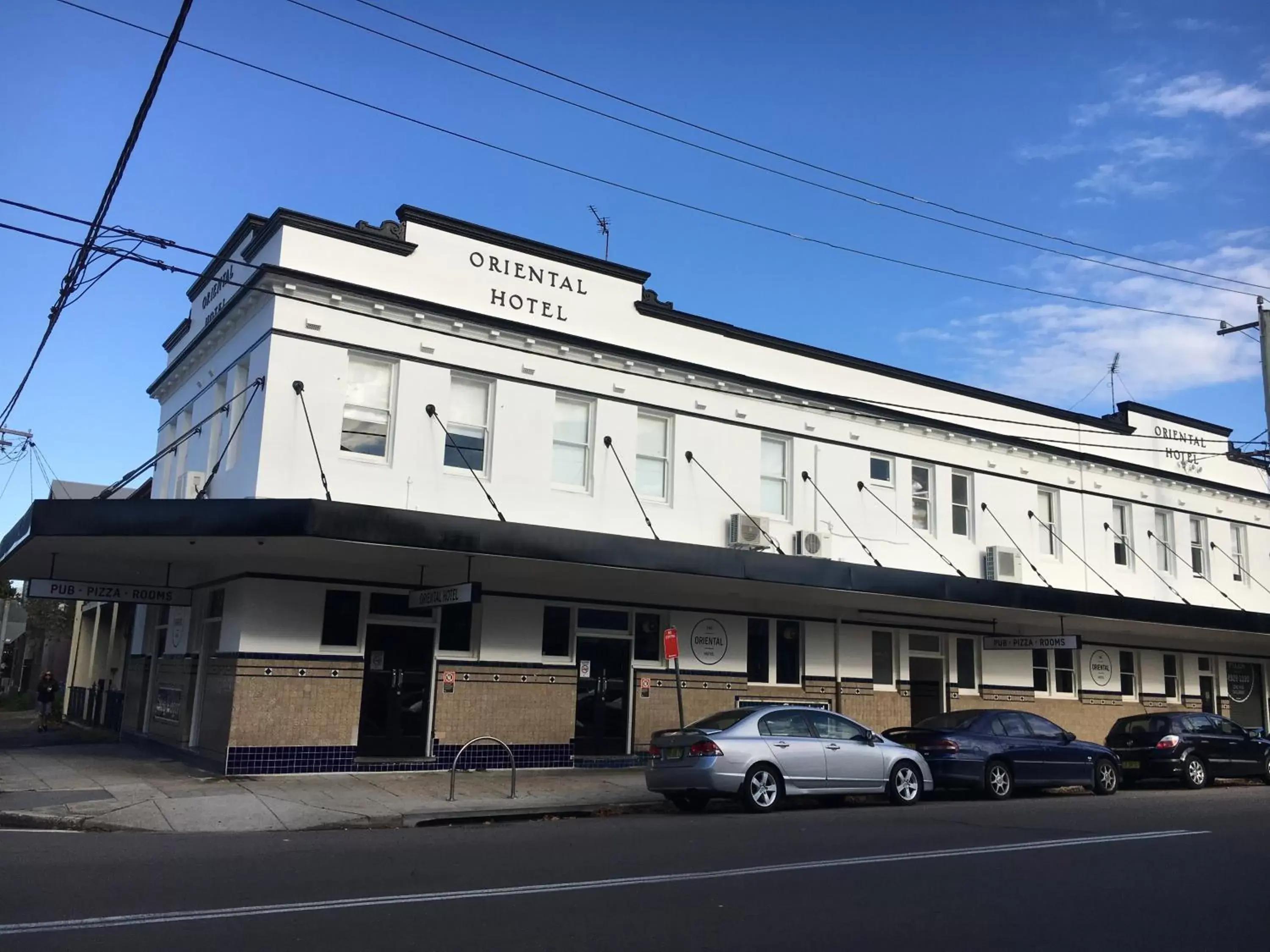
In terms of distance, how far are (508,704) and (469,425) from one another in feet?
15.9

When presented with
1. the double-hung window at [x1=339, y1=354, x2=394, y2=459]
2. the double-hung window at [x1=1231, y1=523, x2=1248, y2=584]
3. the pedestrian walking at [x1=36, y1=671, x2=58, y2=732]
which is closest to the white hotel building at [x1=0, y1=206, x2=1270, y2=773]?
the double-hung window at [x1=339, y1=354, x2=394, y2=459]

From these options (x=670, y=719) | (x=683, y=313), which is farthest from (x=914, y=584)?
(x=683, y=313)

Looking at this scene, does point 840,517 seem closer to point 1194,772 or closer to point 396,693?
point 1194,772

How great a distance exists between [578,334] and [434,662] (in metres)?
6.40

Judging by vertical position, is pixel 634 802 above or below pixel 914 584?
below

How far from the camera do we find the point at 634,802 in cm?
1555

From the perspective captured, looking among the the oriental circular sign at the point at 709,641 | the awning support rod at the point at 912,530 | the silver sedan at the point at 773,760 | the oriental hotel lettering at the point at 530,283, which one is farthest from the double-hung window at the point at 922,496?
the oriental hotel lettering at the point at 530,283

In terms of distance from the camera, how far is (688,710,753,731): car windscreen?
1470 cm

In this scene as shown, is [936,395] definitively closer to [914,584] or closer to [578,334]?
[914,584]

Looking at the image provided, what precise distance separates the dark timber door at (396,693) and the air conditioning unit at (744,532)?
242 inches

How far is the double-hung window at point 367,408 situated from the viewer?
17.2 metres

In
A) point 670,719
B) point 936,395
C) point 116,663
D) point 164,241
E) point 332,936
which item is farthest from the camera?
point 116,663

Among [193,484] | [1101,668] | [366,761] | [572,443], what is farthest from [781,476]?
[1101,668]

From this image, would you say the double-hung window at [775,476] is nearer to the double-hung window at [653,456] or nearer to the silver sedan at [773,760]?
the double-hung window at [653,456]
